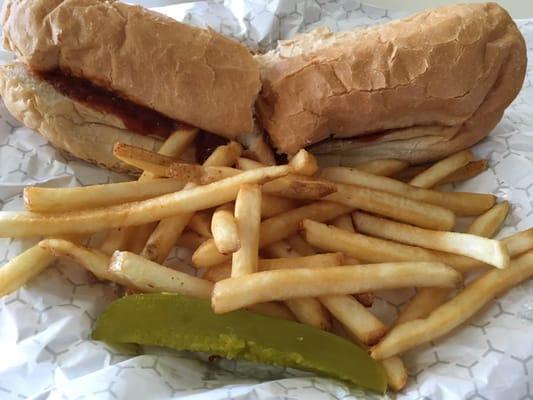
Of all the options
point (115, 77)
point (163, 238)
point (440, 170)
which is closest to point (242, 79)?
point (115, 77)

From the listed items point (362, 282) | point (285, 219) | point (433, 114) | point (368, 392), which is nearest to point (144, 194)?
point (285, 219)

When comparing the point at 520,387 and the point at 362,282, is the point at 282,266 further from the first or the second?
the point at 520,387

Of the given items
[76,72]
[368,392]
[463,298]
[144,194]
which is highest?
[76,72]

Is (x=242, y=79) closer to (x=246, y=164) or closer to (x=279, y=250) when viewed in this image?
(x=246, y=164)

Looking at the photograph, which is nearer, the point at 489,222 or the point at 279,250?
the point at 279,250

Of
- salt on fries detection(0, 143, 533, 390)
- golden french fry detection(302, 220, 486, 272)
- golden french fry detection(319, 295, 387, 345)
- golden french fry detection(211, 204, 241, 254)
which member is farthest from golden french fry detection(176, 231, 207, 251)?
golden french fry detection(319, 295, 387, 345)

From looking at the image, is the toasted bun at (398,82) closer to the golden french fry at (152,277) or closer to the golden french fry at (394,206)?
the golden french fry at (394,206)

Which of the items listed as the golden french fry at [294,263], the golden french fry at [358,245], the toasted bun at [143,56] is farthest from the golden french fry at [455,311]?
the toasted bun at [143,56]
